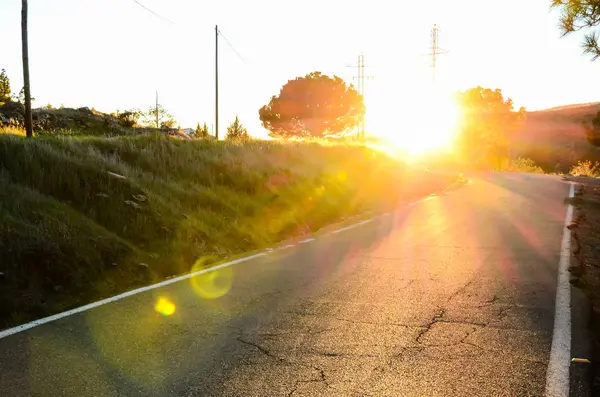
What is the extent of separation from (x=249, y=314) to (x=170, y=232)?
421 centimetres

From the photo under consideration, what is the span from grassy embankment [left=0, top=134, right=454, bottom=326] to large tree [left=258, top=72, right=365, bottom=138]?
158 ft

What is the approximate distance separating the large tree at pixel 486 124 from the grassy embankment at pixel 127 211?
2118 inches

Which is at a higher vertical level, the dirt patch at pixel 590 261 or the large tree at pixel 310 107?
the large tree at pixel 310 107

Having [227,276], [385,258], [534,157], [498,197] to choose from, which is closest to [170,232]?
[227,276]

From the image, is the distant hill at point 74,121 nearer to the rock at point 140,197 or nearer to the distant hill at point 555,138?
the rock at point 140,197

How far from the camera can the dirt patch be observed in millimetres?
4805

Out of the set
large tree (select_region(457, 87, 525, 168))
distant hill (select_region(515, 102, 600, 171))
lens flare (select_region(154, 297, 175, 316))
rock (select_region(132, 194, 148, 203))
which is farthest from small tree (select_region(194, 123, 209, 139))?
distant hill (select_region(515, 102, 600, 171))

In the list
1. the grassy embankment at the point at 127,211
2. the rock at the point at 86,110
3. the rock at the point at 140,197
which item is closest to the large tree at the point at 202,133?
the rock at the point at 86,110

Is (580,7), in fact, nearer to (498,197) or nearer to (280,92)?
(498,197)

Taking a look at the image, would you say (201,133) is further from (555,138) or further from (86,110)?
(555,138)

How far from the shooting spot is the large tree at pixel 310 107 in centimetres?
6512

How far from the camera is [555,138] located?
12600 centimetres

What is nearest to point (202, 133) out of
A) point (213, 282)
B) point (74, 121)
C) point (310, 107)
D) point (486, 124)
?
point (74, 121)

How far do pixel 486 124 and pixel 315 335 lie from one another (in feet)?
225
